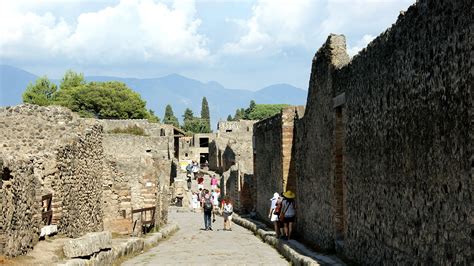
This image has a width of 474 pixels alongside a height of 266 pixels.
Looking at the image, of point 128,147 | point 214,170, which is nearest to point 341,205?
point 128,147

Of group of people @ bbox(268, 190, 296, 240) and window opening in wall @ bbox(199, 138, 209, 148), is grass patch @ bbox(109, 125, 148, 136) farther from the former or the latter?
group of people @ bbox(268, 190, 296, 240)

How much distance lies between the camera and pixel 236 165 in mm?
30516

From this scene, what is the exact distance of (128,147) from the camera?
1650 inches

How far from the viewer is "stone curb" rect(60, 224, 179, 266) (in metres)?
10.6

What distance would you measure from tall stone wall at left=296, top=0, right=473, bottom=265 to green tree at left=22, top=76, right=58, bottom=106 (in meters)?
64.7

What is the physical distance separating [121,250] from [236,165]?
17.6m

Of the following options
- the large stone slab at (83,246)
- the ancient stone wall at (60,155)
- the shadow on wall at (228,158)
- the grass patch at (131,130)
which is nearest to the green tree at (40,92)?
the grass patch at (131,130)

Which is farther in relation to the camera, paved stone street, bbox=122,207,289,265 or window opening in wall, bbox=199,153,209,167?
window opening in wall, bbox=199,153,209,167

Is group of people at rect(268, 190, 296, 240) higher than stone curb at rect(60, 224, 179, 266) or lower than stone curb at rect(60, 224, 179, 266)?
higher

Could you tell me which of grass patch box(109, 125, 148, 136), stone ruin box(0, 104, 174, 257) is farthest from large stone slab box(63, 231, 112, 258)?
grass patch box(109, 125, 148, 136)

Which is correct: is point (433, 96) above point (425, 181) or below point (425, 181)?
above

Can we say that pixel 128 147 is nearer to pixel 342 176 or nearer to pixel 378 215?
pixel 342 176

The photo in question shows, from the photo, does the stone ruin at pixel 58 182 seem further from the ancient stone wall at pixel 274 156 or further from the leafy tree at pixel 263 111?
the leafy tree at pixel 263 111

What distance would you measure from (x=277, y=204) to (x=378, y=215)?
7.61 metres
